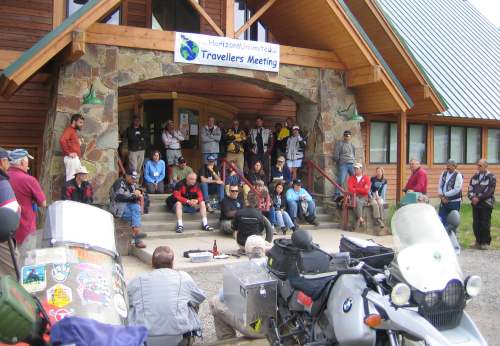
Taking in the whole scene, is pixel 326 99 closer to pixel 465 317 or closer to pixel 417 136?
pixel 417 136

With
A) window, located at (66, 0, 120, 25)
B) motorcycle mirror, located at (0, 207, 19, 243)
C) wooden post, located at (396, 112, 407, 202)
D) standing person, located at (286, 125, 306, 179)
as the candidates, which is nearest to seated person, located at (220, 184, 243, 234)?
standing person, located at (286, 125, 306, 179)

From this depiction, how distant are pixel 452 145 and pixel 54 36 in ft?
43.5

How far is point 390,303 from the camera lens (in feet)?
11.3

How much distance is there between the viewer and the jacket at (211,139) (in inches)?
496

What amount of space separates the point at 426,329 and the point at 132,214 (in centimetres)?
677

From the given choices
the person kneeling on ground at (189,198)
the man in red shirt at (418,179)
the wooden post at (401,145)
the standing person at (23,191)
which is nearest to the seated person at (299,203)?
the person kneeling on ground at (189,198)

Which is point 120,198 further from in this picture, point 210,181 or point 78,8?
point 78,8

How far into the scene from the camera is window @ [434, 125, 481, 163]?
17.7 m

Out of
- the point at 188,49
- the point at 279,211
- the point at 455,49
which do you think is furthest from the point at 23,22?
the point at 455,49

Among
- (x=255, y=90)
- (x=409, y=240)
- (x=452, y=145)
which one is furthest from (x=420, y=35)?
(x=409, y=240)

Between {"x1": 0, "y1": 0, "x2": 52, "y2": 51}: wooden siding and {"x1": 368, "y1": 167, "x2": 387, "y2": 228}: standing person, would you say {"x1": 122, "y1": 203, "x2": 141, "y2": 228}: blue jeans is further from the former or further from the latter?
{"x1": 0, "y1": 0, "x2": 52, "y2": 51}: wooden siding

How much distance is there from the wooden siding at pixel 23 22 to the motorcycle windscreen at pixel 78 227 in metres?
9.50

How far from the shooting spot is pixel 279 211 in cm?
1107

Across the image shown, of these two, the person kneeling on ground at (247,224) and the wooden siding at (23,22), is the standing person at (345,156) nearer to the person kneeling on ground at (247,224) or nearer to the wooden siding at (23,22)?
the person kneeling on ground at (247,224)
